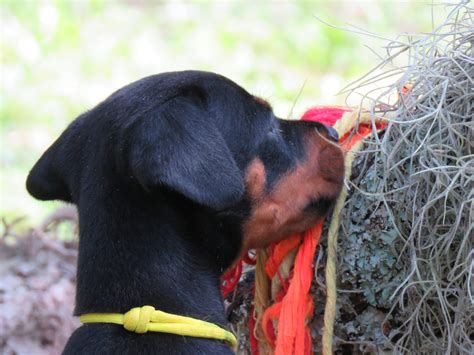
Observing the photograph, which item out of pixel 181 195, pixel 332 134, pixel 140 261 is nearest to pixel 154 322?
pixel 140 261

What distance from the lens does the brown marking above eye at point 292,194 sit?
2844mm

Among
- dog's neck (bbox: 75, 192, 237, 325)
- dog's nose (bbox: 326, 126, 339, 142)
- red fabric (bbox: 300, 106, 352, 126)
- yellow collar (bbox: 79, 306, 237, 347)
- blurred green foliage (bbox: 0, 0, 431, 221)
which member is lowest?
yellow collar (bbox: 79, 306, 237, 347)

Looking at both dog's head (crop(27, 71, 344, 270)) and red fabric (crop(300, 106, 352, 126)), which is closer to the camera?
dog's head (crop(27, 71, 344, 270))

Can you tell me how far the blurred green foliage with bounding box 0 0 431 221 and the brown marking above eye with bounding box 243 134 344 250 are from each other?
4025 millimetres

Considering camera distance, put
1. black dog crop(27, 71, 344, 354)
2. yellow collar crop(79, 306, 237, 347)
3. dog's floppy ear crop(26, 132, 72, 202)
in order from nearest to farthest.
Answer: black dog crop(27, 71, 344, 354)
yellow collar crop(79, 306, 237, 347)
dog's floppy ear crop(26, 132, 72, 202)

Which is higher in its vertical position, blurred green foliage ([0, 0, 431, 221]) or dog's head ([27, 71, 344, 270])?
blurred green foliage ([0, 0, 431, 221])

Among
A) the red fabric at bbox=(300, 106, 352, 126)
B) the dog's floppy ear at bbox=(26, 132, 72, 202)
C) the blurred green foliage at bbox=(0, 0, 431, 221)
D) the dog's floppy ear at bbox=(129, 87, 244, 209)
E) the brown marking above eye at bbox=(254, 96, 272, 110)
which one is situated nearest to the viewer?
the dog's floppy ear at bbox=(129, 87, 244, 209)

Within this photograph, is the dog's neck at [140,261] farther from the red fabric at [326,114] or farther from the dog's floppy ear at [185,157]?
the red fabric at [326,114]

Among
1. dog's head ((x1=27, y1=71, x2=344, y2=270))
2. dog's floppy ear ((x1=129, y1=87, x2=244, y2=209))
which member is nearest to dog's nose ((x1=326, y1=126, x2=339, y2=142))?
dog's head ((x1=27, y1=71, x2=344, y2=270))

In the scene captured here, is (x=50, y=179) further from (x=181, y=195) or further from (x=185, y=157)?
(x=185, y=157)

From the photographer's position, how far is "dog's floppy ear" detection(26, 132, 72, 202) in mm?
3102

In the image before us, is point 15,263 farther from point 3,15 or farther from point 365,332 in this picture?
point 3,15

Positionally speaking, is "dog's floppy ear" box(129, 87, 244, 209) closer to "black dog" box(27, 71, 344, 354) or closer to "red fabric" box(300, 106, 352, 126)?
"black dog" box(27, 71, 344, 354)

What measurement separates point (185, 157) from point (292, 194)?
54 centimetres
